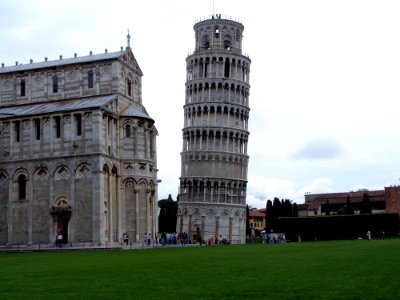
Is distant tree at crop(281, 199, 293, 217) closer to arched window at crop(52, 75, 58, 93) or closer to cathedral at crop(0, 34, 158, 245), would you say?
cathedral at crop(0, 34, 158, 245)

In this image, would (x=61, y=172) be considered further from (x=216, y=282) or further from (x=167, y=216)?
(x=167, y=216)

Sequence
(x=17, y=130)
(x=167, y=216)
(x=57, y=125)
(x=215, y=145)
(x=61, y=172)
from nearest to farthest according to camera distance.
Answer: (x=61, y=172) < (x=57, y=125) < (x=17, y=130) < (x=215, y=145) < (x=167, y=216)

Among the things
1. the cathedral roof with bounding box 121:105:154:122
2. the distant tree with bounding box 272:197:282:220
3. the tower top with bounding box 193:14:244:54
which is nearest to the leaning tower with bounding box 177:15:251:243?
the tower top with bounding box 193:14:244:54

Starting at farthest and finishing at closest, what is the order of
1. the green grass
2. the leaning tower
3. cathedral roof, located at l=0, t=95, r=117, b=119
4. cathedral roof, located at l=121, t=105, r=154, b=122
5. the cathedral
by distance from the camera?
the leaning tower, cathedral roof, located at l=121, t=105, r=154, b=122, cathedral roof, located at l=0, t=95, r=117, b=119, the cathedral, the green grass

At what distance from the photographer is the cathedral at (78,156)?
5634cm

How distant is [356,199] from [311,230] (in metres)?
66.2

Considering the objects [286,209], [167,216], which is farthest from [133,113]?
[167,216]

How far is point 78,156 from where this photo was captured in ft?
186

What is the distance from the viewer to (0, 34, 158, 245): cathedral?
5634 cm

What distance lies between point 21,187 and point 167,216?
61998 mm

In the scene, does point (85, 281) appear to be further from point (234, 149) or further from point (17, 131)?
point (234, 149)

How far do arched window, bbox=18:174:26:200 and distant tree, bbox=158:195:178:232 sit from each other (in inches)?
2300

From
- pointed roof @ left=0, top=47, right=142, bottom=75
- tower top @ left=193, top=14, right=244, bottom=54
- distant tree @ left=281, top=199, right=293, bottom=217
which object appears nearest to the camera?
pointed roof @ left=0, top=47, right=142, bottom=75

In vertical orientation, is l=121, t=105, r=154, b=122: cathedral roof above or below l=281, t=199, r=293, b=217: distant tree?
above
